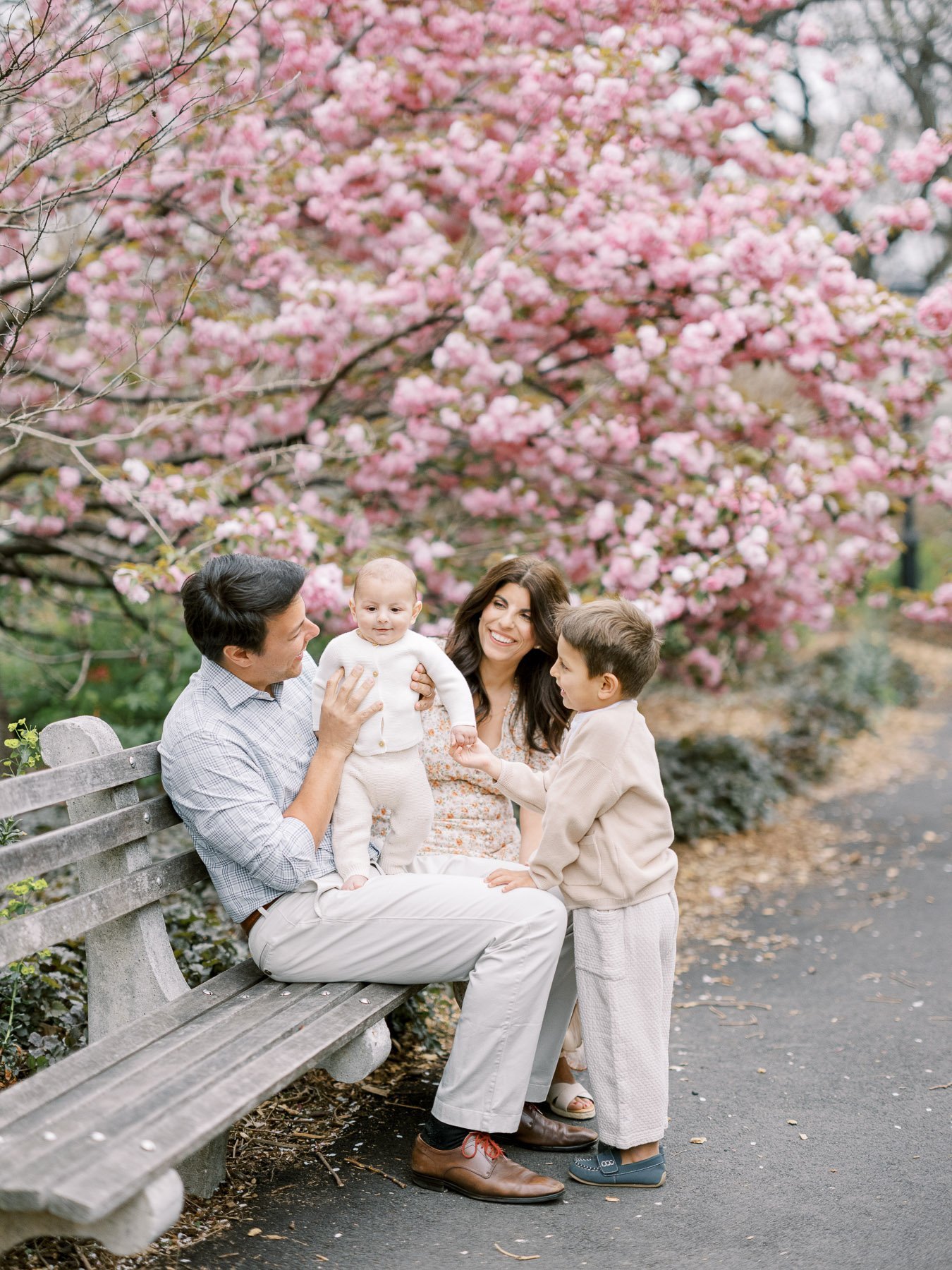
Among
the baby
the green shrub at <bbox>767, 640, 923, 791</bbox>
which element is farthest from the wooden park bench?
the green shrub at <bbox>767, 640, 923, 791</bbox>

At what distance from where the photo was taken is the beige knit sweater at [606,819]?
2742 millimetres

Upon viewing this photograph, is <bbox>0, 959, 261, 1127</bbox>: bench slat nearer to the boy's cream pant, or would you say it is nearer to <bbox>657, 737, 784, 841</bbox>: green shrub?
the boy's cream pant

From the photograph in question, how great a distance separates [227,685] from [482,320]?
8.73 ft

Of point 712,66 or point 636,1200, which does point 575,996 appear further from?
point 712,66

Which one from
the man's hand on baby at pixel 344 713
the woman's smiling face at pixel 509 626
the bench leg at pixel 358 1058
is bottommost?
the bench leg at pixel 358 1058

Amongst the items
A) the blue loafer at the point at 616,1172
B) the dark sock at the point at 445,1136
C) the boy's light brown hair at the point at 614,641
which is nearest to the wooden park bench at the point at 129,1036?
the dark sock at the point at 445,1136

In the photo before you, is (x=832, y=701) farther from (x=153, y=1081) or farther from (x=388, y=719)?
(x=153, y=1081)

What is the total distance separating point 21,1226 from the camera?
1948 mm

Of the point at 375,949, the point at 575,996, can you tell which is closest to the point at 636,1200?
the point at 575,996

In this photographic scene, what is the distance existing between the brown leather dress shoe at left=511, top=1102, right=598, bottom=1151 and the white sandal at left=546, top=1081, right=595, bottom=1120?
0.12 metres

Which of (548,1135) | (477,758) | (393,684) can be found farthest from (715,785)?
(393,684)

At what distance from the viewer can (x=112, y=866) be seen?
8.84 ft

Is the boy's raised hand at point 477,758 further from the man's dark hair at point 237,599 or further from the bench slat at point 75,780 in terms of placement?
the bench slat at point 75,780

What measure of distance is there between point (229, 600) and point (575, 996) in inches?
52.1
